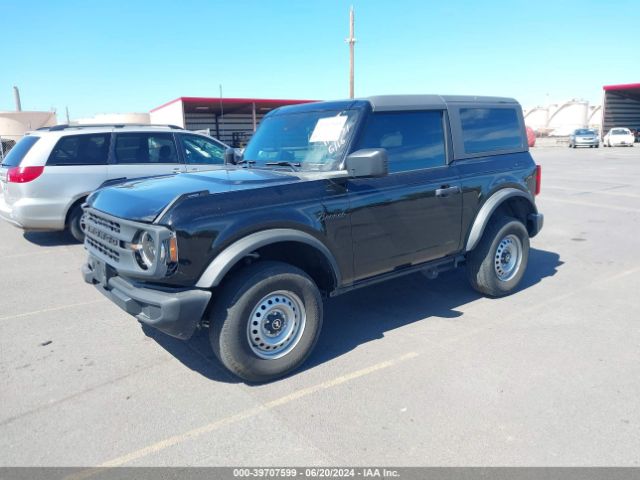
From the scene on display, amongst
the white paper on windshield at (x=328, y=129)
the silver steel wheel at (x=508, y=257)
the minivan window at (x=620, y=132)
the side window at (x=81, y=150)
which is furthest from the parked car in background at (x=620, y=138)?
the white paper on windshield at (x=328, y=129)

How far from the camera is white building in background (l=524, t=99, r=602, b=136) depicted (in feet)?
245

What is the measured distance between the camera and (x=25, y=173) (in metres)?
7.20

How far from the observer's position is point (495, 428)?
114 inches

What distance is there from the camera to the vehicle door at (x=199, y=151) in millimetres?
8352

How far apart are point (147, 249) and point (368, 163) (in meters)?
1.64

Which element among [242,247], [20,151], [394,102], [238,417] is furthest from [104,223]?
[20,151]

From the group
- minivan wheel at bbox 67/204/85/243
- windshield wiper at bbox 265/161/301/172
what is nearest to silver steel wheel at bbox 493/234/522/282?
windshield wiper at bbox 265/161/301/172

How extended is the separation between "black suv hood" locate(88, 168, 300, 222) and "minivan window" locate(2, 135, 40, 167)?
4.32 metres

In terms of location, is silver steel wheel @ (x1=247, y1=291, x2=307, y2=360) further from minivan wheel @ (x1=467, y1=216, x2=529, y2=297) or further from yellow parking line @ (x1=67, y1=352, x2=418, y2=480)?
minivan wheel @ (x1=467, y1=216, x2=529, y2=297)

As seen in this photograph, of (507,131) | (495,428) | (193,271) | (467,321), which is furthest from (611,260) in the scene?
(193,271)

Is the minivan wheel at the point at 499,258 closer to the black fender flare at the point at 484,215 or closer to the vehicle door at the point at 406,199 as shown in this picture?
the black fender flare at the point at 484,215

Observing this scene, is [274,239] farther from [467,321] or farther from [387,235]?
[467,321]

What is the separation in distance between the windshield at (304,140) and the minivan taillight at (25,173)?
4219 millimetres

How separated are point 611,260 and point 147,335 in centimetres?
598
